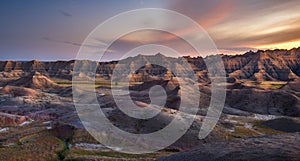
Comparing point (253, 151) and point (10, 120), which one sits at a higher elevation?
point (253, 151)

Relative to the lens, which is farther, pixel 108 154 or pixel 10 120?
pixel 10 120

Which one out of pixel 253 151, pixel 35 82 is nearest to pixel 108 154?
pixel 253 151

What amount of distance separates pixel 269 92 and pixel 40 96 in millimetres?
106796

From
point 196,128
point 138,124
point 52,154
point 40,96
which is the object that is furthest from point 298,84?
point 52,154

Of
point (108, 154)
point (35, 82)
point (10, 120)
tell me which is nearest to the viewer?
point (108, 154)

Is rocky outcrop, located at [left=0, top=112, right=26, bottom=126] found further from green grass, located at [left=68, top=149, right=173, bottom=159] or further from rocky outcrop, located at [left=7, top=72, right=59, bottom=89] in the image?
rocky outcrop, located at [left=7, top=72, right=59, bottom=89]

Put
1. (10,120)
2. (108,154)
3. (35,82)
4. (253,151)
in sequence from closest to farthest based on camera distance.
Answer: (253,151) < (108,154) < (10,120) < (35,82)

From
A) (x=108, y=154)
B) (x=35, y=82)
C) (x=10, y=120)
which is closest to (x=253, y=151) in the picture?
(x=108, y=154)

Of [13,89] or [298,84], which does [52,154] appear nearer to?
[13,89]

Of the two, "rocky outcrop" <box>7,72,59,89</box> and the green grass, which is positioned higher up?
"rocky outcrop" <box>7,72,59,89</box>

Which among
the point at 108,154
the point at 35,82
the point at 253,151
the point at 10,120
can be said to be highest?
the point at 35,82

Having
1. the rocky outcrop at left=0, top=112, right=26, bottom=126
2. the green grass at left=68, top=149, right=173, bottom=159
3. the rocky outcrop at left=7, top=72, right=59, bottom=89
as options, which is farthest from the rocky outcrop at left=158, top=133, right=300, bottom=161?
the rocky outcrop at left=7, top=72, right=59, bottom=89

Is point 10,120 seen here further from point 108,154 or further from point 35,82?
point 35,82

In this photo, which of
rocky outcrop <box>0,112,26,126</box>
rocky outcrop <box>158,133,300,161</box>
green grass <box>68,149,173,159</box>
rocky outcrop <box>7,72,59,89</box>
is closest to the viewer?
rocky outcrop <box>158,133,300,161</box>
